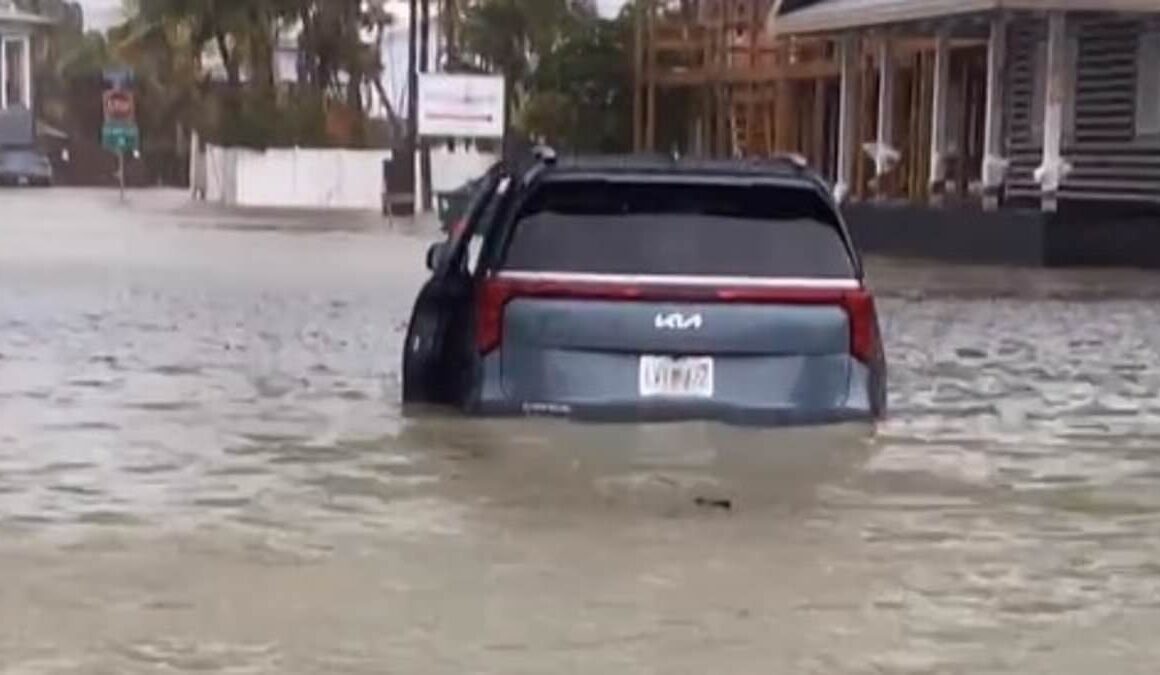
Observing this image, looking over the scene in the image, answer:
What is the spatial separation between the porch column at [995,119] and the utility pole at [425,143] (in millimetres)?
24015

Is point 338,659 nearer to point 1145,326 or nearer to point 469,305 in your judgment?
point 469,305

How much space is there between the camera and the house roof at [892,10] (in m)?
33.0

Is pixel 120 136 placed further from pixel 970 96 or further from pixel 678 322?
pixel 678 322

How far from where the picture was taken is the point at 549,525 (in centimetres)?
1115

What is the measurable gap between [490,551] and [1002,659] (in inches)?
101

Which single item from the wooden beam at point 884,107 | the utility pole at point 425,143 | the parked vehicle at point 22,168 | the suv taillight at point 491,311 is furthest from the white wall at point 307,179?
the suv taillight at point 491,311

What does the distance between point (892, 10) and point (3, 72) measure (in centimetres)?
5696

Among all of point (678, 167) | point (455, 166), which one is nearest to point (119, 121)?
point (455, 166)

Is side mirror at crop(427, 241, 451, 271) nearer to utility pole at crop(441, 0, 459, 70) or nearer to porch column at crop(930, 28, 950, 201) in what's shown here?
porch column at crop(930, 28, 950, 201)

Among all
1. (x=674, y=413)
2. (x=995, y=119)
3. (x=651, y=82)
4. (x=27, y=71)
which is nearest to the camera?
(x=674, y=413)

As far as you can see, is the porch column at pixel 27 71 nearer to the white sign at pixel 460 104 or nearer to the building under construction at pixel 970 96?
the white sign at pixel 460 104

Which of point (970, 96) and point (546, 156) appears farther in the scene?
point (970, 96)

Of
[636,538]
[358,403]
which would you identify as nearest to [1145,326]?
[358,403]

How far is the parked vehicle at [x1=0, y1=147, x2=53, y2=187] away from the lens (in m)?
78.8
